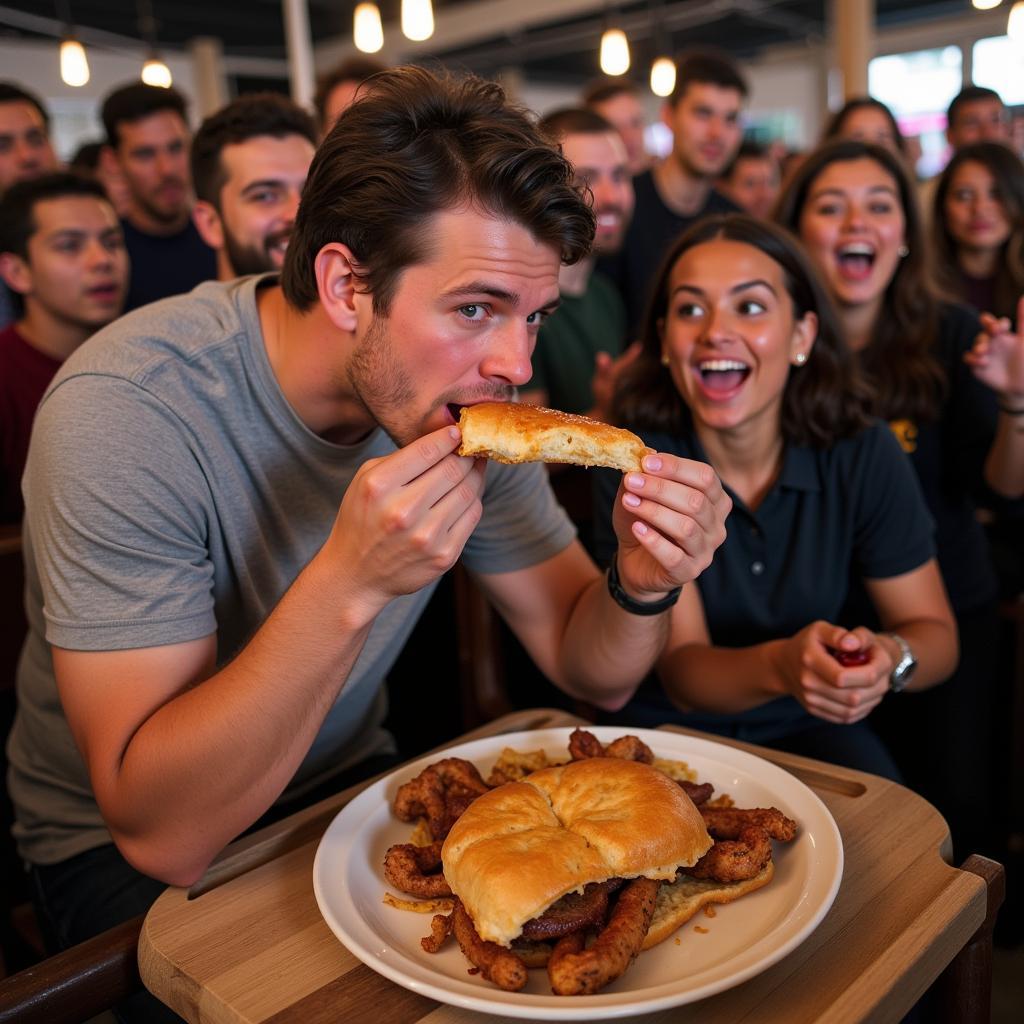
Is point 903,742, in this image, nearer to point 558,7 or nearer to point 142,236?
point 142,236

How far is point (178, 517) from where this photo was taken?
1.47 metres

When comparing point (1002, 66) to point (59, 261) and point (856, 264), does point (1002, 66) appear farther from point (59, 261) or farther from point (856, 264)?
point (59, 261)

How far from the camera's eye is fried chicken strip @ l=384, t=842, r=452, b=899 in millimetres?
1158

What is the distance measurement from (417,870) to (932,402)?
2291 millimetres

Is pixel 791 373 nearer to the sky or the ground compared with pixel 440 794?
nearer to the sky

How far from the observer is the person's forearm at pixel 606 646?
66.4 inches

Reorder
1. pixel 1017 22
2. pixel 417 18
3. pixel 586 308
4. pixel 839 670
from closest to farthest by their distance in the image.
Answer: pixel 839 670 < pixel 586 308 < pixel 417 18 < pixel 1017 22

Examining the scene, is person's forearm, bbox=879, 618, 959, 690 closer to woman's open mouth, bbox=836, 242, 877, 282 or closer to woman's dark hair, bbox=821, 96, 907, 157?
woman's open mouth, bbox=836, 242, 877, 282

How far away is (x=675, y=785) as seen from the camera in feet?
3.98

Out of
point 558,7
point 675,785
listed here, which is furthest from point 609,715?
point 558,7

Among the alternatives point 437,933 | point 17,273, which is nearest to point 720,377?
point 437,933

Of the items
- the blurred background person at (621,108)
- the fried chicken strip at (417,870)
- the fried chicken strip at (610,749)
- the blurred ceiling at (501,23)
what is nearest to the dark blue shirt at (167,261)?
the blurred background person at (621,108)

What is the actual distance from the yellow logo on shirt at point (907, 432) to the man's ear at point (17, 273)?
287 cm

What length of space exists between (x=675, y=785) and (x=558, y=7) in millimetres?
13755
